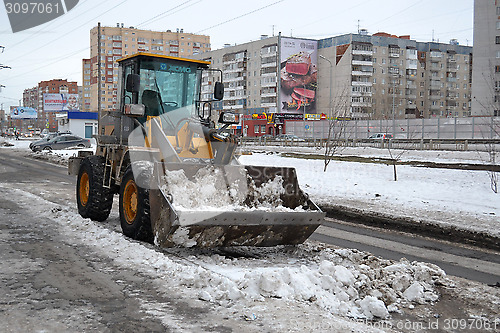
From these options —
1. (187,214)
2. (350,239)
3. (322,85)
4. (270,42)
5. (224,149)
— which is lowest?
(350,239)

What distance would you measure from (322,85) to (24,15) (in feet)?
272

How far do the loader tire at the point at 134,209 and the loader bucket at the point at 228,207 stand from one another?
0.96 feet

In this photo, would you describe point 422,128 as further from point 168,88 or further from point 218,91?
point 168,88

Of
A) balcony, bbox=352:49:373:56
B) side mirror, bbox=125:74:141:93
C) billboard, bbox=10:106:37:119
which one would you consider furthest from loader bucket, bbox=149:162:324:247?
billboard, bbox=10:106:37:119

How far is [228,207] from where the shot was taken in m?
6.80

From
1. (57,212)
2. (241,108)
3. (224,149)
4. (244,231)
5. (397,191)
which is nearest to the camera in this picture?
(244,231)

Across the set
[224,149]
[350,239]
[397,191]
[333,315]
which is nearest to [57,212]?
[224,149]

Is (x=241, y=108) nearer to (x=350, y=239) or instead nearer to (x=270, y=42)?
(x=270, y=42)

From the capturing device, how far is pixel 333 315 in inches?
182

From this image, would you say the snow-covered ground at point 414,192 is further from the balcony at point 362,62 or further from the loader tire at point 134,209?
the balcony at point 362,62

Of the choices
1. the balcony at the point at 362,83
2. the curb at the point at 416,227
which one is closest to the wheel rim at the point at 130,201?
the curb at the point at 416,227

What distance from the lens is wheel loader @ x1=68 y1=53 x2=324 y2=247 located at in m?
6.50

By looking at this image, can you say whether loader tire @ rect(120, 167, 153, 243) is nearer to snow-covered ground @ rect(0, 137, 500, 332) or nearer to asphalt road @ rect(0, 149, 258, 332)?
snow-covered ground @ rect(0, 137, 500, 332)

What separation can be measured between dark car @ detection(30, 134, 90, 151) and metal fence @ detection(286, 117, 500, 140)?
20.3m
